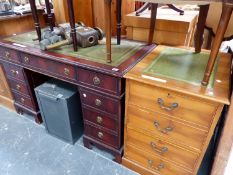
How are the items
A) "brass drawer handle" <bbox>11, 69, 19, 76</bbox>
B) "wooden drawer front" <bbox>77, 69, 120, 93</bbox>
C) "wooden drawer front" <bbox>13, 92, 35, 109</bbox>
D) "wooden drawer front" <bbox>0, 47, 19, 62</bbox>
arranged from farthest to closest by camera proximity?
"wooden drawer front" <bbox>13, 92, 35, 109</bbox>
"brass drawer handle" <bbox>11, 69, 19, 76</bbox>
"wooden drawer front" <bbox>0, 47, 19, 62</bbox>
"wooden drawer front" <bbox>77, 69, 120, 93</bbox>

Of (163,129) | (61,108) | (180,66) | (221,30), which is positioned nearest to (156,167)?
(163,129)

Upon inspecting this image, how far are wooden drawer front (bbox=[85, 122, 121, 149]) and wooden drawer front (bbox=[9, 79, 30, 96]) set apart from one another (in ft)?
2.22

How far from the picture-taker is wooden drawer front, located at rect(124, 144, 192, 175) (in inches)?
47.0

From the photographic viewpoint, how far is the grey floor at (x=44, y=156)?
1425mm

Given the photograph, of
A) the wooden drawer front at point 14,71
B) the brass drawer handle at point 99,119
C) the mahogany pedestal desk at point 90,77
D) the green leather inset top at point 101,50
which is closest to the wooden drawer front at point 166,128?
the mahogany pedestal desk at point 90,77

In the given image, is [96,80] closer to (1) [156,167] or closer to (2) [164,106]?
(2) [164,106]

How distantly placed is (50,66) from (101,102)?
0.46 m

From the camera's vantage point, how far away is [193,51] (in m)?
1.33

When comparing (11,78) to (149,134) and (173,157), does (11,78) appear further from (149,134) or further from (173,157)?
(173,157)

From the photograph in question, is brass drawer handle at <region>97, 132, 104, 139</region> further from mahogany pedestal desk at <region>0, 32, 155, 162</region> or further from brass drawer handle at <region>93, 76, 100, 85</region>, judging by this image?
brass drawer handle at <region>93, 76, 100, 85</region>

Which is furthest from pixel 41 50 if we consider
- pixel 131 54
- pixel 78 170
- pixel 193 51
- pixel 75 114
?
pixel 193 51

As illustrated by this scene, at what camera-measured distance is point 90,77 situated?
47.3 inches

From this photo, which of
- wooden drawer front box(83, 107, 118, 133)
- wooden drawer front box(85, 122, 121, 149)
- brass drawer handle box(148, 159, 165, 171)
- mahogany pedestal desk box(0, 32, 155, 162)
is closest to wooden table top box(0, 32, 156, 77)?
mahogany pedestal desk box(0, 32, 155, 162)

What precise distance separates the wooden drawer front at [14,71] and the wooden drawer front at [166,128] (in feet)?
3.33
